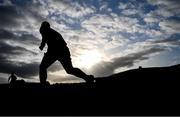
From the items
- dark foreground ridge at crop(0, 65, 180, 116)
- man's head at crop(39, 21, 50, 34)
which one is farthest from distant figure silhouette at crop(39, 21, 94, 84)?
dark foreground ridge at crop(0, 65, 180, 116)

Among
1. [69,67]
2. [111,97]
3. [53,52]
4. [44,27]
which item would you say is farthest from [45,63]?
[111,97]

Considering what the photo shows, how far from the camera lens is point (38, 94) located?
7227 mm

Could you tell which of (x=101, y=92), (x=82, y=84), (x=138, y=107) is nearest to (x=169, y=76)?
(x=138, y=107)

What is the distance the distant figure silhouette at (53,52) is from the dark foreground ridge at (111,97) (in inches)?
52.2

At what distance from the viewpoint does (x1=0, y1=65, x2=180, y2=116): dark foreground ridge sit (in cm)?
573

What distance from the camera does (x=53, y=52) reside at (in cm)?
876

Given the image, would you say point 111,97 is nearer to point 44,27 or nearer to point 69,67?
point 69,67

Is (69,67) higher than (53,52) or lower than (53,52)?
lower

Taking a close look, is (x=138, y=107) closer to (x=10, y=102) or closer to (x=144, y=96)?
(x=144, y=96)

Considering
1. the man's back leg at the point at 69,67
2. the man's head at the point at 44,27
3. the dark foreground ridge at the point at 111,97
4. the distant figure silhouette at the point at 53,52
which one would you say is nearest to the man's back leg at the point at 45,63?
the distant figure silhouette at the point at 53,52

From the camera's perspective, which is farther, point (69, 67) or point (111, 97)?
point (69, 67)

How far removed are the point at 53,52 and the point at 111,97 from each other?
10.4ft

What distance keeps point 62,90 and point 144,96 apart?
235 centimetres

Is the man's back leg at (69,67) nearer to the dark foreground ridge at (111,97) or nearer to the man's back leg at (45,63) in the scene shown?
the man's back leg at (45,63)
